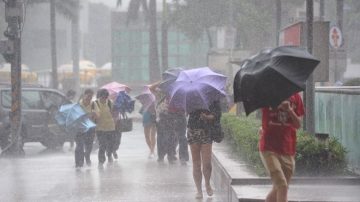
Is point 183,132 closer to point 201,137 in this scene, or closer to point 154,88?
point 154,88

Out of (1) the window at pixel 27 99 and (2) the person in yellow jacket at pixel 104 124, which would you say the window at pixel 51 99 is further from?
(2) the person in yellow jacket at pixel 104 124

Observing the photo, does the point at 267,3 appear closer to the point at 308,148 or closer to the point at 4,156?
the point at 4,156

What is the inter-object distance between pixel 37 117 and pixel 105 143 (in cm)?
459

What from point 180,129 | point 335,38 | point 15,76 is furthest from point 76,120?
point 335,38

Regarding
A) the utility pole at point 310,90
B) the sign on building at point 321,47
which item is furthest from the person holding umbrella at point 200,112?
the sign on building at point 321,47

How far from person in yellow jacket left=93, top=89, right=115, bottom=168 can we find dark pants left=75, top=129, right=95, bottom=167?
0.24 meters

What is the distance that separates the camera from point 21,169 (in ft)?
50.0

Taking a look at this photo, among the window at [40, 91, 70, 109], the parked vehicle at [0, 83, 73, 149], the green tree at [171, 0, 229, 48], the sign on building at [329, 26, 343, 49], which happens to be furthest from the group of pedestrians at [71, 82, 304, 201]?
the green tree at [171, 0, 229, 48]

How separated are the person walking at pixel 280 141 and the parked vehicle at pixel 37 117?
487 inches

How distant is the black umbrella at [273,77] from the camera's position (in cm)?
749

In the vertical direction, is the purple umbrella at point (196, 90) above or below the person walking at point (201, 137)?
above

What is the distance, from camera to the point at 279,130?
772 cm

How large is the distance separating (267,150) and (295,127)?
332 mm

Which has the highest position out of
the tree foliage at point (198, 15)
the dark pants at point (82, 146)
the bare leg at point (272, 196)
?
the tree foliage at point (198, 15)
